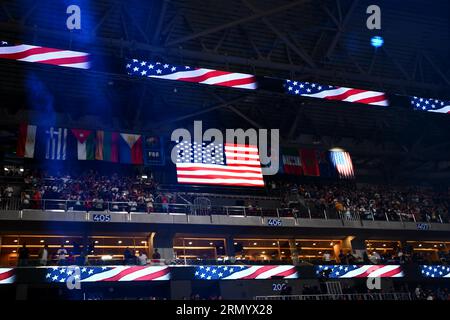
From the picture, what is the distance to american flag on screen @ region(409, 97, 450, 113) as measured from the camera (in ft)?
87.2

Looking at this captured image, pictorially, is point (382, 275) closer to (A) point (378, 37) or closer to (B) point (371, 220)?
(B) point (371, 220)

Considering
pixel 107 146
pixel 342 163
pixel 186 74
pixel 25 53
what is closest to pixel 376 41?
pixel 342 163

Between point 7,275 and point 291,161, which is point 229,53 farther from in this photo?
point 7,275

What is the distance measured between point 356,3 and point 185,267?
16.6m

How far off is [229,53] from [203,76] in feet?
15.4

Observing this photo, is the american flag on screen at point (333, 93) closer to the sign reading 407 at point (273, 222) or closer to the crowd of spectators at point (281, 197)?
the crowd of spectators at point (281, 197)

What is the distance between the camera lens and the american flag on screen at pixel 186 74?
2155 centimetres

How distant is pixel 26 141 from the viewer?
2638 cm

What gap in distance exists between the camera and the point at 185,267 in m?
23.3

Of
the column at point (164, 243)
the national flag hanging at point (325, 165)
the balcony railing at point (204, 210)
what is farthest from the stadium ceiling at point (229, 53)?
the column at point (164, 243)

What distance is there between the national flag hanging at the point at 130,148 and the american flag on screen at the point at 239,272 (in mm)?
9103

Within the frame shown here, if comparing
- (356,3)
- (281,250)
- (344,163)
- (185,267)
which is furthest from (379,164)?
(185,267)

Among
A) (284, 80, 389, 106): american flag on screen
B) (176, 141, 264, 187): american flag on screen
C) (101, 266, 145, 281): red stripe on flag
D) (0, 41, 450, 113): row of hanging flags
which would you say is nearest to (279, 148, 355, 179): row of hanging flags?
(176, 141, 264, 187): american flag on screen

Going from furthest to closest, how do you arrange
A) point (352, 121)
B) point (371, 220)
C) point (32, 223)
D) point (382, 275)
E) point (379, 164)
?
point (379, 164), point (352, 121), point (371, 220), point (382, 275), point (32, 223)
